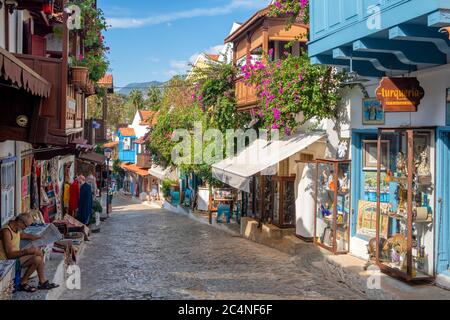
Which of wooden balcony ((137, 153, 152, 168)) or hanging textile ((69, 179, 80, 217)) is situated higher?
wooden balcony ((137, 153, 152, 168))

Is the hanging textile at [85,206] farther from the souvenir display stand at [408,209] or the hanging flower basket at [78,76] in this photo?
the souvenir display stand at [408,209]

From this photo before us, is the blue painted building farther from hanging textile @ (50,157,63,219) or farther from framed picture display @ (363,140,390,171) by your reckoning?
framed picture display @ (363,140,390,171)

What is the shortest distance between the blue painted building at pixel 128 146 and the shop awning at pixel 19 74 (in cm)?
5229

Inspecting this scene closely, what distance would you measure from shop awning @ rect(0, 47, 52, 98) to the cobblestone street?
3501 mm

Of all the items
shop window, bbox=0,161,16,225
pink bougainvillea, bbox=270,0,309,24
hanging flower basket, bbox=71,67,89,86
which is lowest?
shop window, bbox=0,161,16,225

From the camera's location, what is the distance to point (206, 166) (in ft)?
73.2

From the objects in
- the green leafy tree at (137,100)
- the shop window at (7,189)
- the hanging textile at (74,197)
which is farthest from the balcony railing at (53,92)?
the green leafy tree at (137,100)

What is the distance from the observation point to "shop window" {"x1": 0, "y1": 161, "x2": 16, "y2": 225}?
9844 millimetres

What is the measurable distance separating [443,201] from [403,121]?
5.49 feet

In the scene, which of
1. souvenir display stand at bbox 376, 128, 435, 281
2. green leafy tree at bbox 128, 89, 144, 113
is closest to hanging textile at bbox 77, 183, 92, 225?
souvenir display stand at bbox 376, 128, 435, 281

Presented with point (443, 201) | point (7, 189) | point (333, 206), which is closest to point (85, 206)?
point (7, 189)

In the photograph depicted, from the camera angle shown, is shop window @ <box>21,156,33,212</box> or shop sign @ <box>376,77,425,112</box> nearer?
shop sign @ <box>376,77,425,112</box>

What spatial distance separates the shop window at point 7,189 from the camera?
32.3 ft

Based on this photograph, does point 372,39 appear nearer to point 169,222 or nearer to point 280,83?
point 280,83
